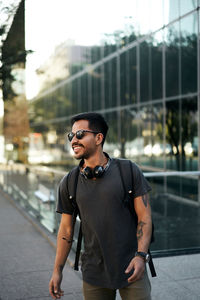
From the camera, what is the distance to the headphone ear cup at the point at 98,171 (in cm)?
276

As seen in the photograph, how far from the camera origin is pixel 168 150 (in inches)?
696

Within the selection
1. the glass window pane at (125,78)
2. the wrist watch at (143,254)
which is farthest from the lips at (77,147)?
the glass window pane at (125,78)

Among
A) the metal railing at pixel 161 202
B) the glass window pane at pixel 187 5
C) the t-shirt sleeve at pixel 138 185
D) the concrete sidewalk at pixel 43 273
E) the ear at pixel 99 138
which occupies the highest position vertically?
the glass window pane at pixel 187 5

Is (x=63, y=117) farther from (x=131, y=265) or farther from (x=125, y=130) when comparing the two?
(x=131, y=265)

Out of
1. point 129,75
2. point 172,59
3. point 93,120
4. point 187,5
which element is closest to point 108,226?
point 93,120

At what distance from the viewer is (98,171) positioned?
2.76m

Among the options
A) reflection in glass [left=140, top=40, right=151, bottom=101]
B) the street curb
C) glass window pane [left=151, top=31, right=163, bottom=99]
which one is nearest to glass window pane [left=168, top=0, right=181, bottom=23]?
glass window pane [left=151, top=31, right=163, bottom=99]

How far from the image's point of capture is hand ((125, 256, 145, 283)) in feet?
8.82

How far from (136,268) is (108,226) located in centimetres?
29

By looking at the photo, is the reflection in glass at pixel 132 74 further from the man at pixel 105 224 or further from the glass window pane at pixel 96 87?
the man at pixel 105 224

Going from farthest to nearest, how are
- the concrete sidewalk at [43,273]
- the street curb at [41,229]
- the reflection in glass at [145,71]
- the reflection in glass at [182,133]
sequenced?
the reflection in glass at [145,71]
the reflection in glass at [182,133]
the street curb at [41,229]
the concrete sidewalk at [43,273]

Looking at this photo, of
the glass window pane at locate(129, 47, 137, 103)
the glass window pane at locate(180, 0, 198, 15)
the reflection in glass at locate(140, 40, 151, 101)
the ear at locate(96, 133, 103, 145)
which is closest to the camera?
the ear at locate(96, 133, 103, 145)

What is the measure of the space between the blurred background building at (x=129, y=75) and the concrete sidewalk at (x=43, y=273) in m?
1.46

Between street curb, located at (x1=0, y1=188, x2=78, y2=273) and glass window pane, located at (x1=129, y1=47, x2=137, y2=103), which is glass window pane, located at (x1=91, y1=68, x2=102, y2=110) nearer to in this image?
glass window pane, located at (x1=129, y1=47, x2=137, y2=103)
